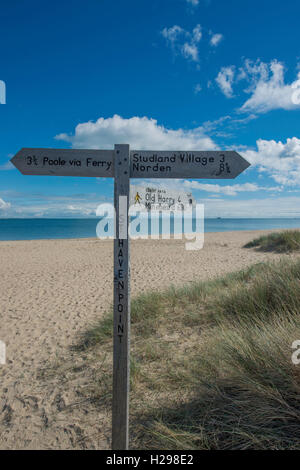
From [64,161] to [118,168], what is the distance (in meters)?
0.47

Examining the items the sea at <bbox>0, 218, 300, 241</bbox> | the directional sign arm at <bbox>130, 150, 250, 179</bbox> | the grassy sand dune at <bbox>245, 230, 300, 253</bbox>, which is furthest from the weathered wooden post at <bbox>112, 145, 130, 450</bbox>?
the sea at <bbox>0, 218, 300, 241</bbox>

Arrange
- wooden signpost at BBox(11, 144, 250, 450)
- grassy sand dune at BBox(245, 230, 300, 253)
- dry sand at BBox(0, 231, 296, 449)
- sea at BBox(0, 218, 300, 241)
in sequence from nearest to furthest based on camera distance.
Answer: wooden signpost at BBox(11, 144, 250, 450)
dry sand at BBox(0, 231, 296, 449)
grassy sand dune at BBox(245, 230, 300, 253)
sea at BBox(0, 218, 300, 241)

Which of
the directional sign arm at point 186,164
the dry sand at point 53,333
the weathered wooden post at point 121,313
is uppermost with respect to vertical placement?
the directional sign arm at point 186,164

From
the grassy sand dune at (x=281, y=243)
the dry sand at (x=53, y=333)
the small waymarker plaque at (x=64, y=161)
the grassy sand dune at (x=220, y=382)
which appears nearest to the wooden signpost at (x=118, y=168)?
the small waymarker plaque at (x=64, y=161)

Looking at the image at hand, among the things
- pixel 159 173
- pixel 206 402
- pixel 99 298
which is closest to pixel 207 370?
pixel 206 402

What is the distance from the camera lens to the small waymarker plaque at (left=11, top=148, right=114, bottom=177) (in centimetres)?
229

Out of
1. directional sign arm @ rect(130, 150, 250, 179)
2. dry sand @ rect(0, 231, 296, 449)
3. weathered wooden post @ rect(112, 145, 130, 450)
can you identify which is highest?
directional sign arm @ rect(130, 150, 250, 179)

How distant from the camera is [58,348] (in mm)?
4633

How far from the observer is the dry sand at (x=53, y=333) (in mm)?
2771

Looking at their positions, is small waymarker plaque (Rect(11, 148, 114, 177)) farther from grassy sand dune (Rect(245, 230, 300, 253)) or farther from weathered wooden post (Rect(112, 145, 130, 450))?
grassy sand dune (Rect(245, 230, 300, 253))

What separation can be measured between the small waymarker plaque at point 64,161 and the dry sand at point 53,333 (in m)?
2.52

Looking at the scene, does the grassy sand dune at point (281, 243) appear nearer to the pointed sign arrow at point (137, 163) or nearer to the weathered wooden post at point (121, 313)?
the pointed sign arrow at point (137, 163)

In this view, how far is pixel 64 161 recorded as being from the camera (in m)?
2.30
